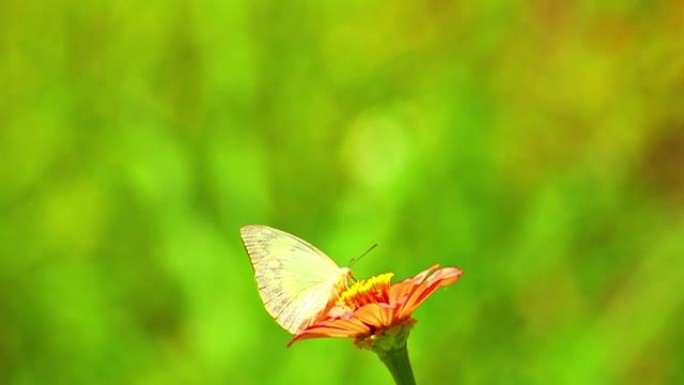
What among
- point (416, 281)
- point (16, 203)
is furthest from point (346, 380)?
point (416, 281)

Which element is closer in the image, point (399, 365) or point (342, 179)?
point (399, 365)

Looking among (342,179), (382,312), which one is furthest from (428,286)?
(342,179)

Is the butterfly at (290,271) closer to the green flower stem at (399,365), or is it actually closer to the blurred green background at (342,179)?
the green flower stem at (399,365)

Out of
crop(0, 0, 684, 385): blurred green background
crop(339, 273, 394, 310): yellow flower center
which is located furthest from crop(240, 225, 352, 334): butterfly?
crop(0, 0, 684, 385): blurred green background

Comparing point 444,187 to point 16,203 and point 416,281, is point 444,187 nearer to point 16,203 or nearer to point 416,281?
point 16,203

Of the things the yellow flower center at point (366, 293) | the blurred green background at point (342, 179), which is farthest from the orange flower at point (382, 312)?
the blurred green background at point (342, 179)

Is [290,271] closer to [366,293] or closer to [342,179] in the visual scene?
[366,293]
